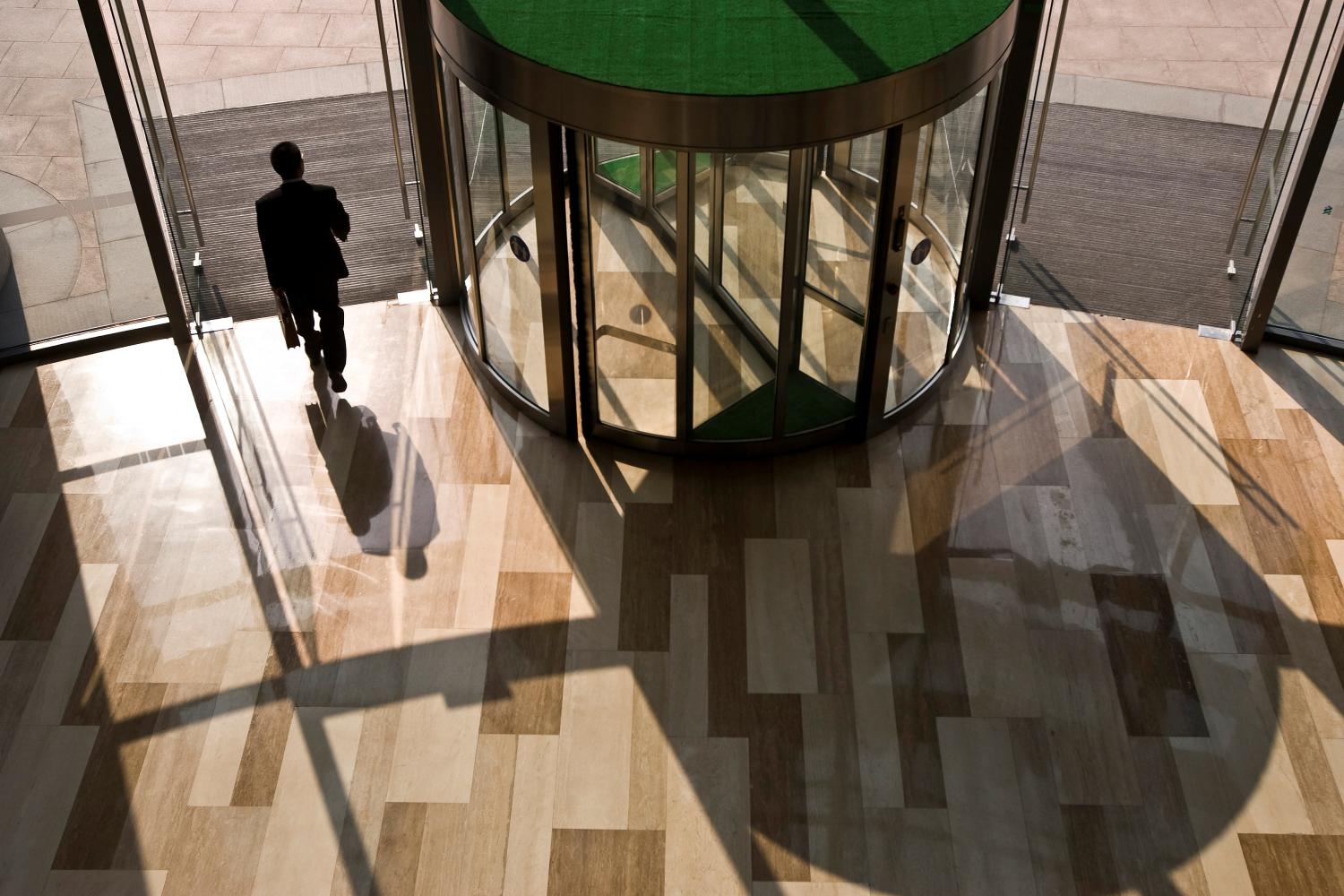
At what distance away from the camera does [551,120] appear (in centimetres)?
523

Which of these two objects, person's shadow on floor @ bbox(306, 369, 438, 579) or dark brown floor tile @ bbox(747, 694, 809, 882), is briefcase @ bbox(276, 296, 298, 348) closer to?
person's shadow on floor @ bbox(306, 369, 438, 579)

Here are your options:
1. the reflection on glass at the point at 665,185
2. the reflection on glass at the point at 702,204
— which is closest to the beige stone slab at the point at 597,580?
the reflection on glass at the point at 702,204

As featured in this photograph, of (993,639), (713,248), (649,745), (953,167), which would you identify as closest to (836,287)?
(713,248)

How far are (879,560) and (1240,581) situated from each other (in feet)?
5.18

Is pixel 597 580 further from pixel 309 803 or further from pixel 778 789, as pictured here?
pixel 309 803

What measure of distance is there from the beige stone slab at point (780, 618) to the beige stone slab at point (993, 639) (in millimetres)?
646

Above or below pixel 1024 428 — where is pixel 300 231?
above

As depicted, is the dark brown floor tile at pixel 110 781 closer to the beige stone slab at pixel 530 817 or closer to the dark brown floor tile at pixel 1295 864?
the beige stone slab at pixel 530 817

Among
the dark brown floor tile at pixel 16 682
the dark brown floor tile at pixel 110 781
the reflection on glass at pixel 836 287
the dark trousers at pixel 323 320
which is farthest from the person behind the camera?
the dark trousers at pixel 323 320

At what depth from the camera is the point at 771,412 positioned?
20.3ft

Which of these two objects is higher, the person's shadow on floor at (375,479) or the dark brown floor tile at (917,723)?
the person's shadow on floor at (375,479)

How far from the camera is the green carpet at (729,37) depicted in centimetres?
503

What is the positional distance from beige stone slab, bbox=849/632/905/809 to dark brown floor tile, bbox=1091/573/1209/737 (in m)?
0.94

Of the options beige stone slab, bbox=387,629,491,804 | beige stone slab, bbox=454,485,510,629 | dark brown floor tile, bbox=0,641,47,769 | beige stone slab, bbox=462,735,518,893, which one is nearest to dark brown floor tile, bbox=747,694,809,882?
beige stone slab, bbox=462,735,518,893
